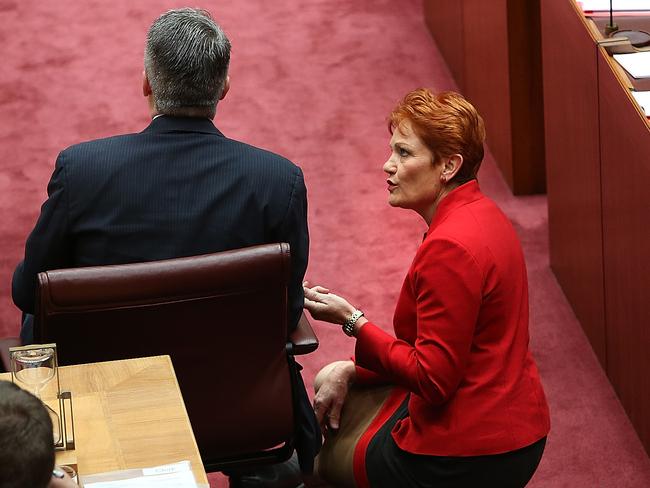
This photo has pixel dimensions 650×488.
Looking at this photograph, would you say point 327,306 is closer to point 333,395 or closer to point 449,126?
point 333,395

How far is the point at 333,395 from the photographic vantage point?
119 inches

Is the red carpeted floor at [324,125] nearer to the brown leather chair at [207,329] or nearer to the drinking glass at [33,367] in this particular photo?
the brown leather chair at [207,329]

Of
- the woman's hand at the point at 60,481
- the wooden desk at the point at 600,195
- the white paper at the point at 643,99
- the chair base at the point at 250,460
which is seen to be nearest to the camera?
the woman's hand at the point at 60,481

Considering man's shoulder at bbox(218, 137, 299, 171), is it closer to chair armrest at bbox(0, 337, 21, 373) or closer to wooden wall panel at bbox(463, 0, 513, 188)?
chair armrest at bbox(0, 337, 21, 373)

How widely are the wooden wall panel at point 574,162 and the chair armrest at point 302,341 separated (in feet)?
4.64

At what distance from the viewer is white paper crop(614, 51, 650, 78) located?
12.3 feet

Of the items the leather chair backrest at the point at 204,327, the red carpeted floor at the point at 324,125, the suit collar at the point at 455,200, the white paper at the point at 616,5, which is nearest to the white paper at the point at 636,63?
the white paper at the point at 616,5

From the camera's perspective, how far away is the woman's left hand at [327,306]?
115 inches

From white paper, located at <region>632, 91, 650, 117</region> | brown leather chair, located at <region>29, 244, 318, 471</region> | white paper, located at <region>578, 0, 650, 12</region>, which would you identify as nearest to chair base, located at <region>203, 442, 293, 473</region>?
brown leather chair, located at <region>29, 244, 318, 471</region>

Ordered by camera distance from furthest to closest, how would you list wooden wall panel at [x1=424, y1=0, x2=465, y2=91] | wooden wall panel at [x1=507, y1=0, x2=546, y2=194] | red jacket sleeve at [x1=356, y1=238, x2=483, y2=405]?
wooden wall panel at [x1=424, y1=0, x2=465, y2=91] < wooden wall panel at [x1=507, y1=0, x2=546, y2=194] < red jacket sleeve at [x1=356, y1=238, x2=483, y2=405]

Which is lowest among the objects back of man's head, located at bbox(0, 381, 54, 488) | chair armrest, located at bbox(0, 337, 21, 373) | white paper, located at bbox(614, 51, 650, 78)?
chair armrest, located at bbox(0, 337, 21, 373)

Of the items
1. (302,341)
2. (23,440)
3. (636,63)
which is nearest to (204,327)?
(302,341)

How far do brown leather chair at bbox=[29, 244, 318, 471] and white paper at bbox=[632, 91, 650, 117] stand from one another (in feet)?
3.86

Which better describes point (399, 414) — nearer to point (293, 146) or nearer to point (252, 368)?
point (252, 368)
